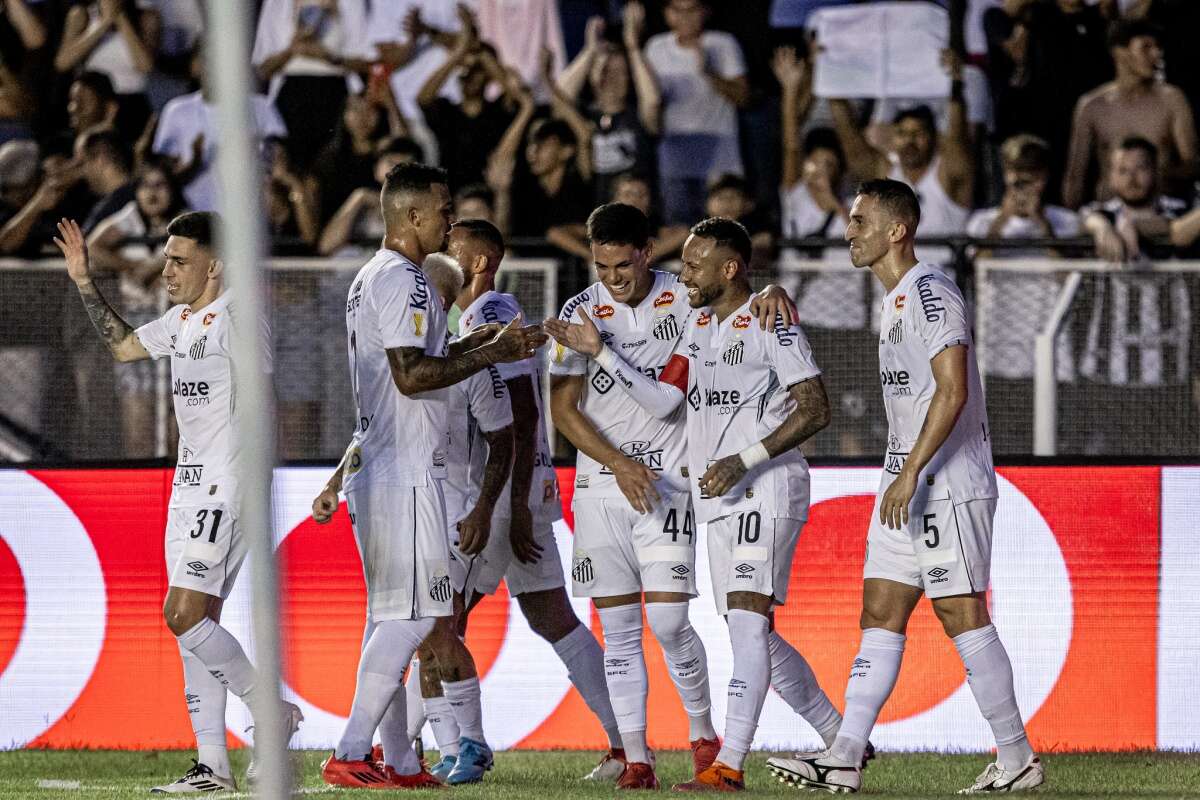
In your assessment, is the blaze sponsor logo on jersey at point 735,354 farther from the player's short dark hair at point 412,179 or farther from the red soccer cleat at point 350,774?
the red soccer cleat at point 350,774

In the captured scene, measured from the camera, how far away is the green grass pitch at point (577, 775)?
7203 mm

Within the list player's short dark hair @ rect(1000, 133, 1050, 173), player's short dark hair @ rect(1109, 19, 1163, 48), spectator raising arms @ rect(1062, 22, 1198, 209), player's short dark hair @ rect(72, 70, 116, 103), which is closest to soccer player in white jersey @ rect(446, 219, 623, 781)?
player's short dark hair @ rect(1000, 133, 1050, 173)

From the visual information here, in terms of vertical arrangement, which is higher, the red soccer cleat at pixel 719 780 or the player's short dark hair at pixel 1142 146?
the player's short dark hair at pixel 1142 146

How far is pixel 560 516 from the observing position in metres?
8.32

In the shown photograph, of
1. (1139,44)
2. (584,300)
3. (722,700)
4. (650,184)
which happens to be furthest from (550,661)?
(1139,44)

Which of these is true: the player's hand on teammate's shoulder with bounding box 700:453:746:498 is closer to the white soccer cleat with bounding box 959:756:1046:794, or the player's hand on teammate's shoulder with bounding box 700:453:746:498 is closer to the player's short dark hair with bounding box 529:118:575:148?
the white soccer cleat with bounding box 959:756:1046:794

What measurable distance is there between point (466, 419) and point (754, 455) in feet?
4.82

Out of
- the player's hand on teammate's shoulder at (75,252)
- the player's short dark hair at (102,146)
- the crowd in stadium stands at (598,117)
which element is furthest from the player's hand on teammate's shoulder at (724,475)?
the player's short dark hair at (102,146)

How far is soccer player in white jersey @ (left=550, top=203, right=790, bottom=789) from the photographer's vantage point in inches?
300

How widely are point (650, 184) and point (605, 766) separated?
4989 millimetres

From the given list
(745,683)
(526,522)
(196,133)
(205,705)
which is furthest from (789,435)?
(196,133)

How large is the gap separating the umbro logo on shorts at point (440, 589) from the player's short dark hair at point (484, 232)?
2.04 meters

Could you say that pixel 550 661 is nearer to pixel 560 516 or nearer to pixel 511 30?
pixel 560 516

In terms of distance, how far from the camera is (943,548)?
23.6 feet
